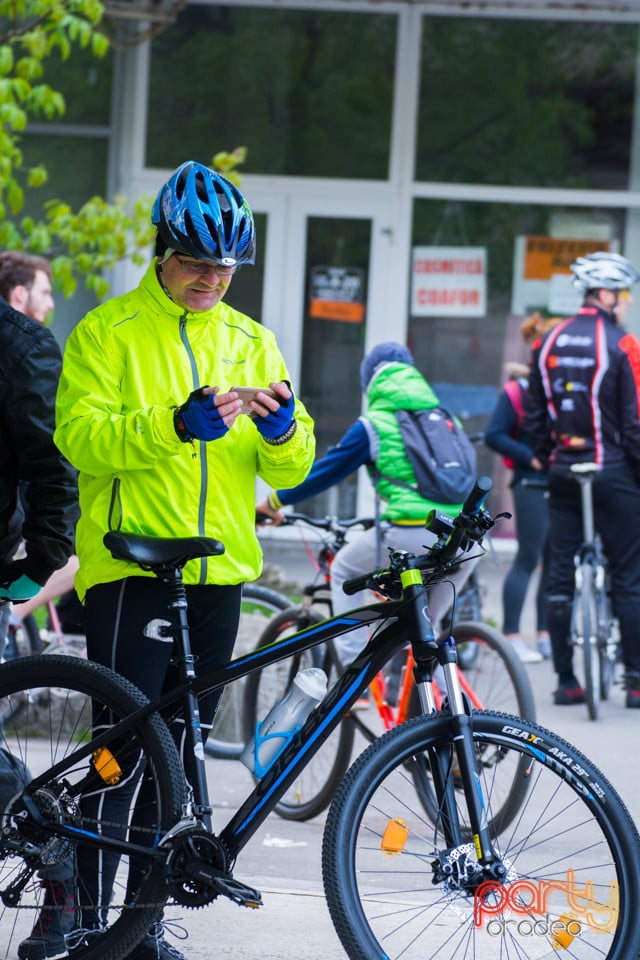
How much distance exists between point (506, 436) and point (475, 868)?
537cm

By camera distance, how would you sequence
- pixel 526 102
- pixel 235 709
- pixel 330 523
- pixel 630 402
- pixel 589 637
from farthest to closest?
pixel 526 102
pixel 630 402
pixel 589 637
pixel 235 709
pixel 330 523

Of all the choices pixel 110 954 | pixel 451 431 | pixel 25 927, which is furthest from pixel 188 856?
pixel 451 431

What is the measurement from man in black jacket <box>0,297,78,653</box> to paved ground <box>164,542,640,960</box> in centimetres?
111

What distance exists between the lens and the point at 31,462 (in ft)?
12.7

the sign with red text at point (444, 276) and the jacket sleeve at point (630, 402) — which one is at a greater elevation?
the sign with red text at point (444, 276)

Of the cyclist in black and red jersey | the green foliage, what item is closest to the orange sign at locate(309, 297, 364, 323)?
the green foliage

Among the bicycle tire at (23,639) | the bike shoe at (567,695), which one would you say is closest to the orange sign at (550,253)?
the bike shoe at (567,695)

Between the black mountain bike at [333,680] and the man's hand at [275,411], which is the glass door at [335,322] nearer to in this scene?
the black mountain bike at [333,680]

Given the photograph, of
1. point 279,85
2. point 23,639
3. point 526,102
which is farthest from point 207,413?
point 526,102

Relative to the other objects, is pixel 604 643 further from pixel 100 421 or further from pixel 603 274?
pixel 100 421

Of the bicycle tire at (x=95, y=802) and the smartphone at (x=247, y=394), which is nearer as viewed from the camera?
the smartphone at (x=247, y=394)

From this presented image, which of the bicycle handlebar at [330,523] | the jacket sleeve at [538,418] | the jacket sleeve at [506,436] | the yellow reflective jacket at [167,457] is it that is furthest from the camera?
the jacket sleeve at [506,436]

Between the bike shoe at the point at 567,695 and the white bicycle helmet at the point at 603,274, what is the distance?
6.46 ft

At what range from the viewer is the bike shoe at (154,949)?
3.73m
